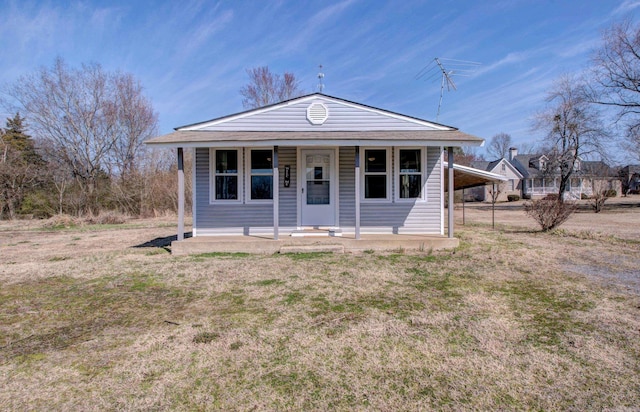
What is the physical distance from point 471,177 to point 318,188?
5579mm

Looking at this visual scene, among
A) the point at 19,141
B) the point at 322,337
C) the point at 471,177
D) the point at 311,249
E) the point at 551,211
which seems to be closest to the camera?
the point at 322,337

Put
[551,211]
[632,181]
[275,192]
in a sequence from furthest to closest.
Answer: [632,181]
[551,211]
[275,192]

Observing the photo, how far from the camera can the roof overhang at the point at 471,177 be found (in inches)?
400

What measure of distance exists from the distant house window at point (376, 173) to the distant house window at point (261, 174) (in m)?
2.51

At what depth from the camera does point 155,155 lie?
23234 millimetres

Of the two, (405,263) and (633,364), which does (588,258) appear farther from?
(633,364)

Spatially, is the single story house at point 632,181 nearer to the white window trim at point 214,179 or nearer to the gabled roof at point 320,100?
the gabled roof at point 320,100

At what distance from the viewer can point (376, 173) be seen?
9078mm

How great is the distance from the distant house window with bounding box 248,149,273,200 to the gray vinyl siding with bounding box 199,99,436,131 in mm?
734

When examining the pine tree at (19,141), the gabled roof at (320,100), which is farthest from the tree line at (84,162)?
the gabled roof at (320,100)

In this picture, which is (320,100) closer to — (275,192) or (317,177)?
(317,177)

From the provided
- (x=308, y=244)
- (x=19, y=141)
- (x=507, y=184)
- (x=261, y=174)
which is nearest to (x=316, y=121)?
(x=261, y=174)

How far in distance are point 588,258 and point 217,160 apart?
28.8 ft

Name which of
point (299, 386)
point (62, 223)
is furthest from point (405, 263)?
point (62, 223)
